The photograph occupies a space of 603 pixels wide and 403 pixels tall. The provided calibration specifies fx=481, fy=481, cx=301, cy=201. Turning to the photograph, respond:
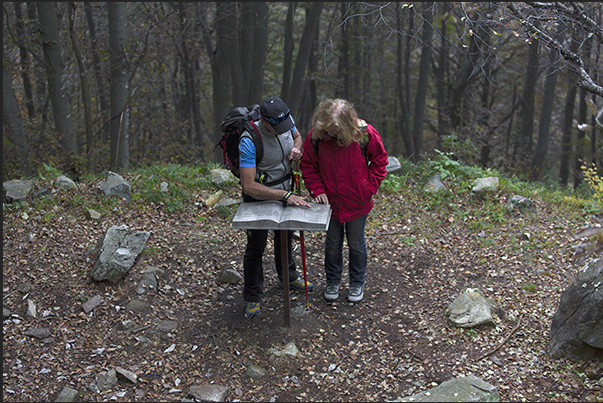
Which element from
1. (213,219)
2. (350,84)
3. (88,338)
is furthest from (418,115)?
(88,338)

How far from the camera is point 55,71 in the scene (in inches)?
297

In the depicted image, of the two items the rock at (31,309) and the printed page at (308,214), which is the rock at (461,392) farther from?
the rock at (31,309)

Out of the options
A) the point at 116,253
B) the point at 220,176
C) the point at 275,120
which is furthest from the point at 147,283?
the point at 220,176

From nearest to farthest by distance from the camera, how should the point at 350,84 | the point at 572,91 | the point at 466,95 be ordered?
the point at 572,91
the point at 466,95
the point at 350,84

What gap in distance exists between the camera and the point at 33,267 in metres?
4.50

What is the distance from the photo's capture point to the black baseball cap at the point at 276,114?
3482mm

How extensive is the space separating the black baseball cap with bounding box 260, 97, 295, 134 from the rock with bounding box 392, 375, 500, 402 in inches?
80.9

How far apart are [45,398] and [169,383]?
0.81 m

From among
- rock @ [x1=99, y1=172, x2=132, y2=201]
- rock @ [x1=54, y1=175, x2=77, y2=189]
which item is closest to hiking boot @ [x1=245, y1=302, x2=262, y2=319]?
rock @ [x1=99, y1=172, x2=132, y2=201]

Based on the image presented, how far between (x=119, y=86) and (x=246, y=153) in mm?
5394

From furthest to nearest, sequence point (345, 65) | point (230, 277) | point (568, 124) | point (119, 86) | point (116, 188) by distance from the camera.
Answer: point (345, 65) < point (568, 124) < point (119, 86) < point (116, 188) < point (230, 277)

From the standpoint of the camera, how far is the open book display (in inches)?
136

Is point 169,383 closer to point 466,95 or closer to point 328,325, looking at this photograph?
point 328,325

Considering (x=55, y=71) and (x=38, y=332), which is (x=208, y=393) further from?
(x=55, y=71)
